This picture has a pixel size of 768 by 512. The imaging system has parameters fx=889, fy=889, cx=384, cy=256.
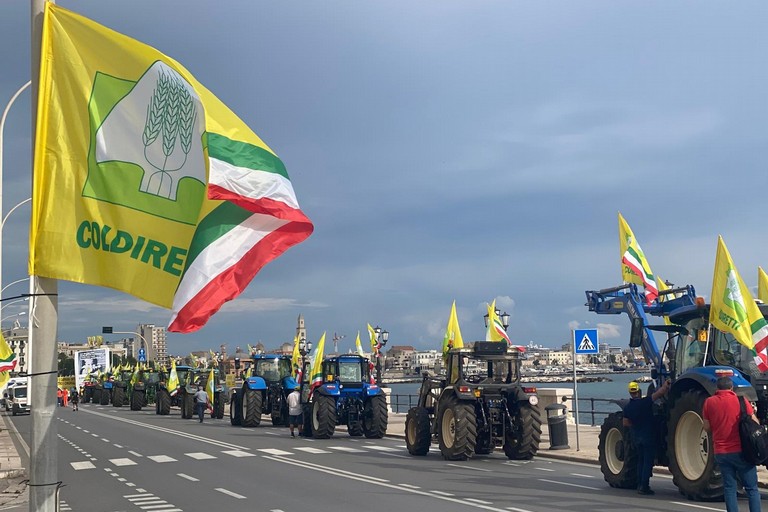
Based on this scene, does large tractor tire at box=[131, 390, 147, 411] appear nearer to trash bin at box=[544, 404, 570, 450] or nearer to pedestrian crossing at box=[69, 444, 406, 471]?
pedestrian crossing at box=[69, 444, 406, 471]

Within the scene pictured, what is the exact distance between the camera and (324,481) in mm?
16406

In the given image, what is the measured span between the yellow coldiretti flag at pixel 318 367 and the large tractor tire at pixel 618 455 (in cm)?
1449

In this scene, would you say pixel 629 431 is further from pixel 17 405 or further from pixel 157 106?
pixel 17 405

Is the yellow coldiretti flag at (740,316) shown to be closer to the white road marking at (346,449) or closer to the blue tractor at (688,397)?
the blue tractor at (688,397)

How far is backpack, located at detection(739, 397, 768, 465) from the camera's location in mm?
10305

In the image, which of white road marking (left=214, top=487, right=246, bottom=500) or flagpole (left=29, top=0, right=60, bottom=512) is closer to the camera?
flagpole (left=29, top=0, right=60, bottom=512)

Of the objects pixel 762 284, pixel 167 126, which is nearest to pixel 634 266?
pixel 762 284

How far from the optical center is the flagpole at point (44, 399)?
563 centimetres

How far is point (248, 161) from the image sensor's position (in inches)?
240

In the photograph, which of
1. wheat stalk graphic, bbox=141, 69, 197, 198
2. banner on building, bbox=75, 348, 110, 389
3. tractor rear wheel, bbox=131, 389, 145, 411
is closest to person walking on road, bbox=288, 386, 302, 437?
wheat stalk graphic, bbox=141, 69, 197, 198

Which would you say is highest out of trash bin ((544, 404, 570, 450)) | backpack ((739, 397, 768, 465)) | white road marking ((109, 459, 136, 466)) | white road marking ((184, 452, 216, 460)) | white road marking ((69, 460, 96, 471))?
backpack ((739, 397, 768, 465))

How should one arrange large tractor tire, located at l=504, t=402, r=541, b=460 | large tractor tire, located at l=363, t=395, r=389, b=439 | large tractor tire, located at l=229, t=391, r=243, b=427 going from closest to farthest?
large tractor tire, located at l=504, t=402, r=541, b=460, large tractor tire, located at l=363, t=395, r=389, b=439, large tractor tire, located at l=229, t=391, r=243, b=427

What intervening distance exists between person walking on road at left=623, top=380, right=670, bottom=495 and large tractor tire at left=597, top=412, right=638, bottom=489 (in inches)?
5.5

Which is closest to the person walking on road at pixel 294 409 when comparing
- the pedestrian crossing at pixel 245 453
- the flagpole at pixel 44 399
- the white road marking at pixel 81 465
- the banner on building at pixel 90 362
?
the pedestrian crossing at pixel 245 453
